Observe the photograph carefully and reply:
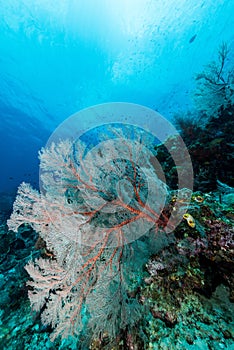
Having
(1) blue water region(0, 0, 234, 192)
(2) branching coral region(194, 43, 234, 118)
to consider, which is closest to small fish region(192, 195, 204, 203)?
(2) branching coral region(194, 43, 234, 118)

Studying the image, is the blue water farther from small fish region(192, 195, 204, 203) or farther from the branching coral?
small fish region(192, 195, 204, 203)

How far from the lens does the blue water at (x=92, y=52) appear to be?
18828mm

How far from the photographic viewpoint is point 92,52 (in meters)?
23.4

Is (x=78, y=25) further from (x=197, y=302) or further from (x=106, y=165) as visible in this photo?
(x=197, y=302)

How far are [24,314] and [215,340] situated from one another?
3097mm

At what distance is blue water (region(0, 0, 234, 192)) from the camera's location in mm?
18828

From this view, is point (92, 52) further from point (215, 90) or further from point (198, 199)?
point (198, 199)

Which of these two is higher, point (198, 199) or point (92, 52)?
point (92, 52)

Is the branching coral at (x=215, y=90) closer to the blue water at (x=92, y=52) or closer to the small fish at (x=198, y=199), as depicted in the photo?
the small fish at (x=198, y=199)

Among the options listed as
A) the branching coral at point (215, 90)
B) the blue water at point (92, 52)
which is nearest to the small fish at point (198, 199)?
the branching coral at point (215, 90)

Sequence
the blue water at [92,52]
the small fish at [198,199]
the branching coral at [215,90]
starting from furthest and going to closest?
the blue water at [92,52] < the branching coral at [215,90] < the small fish at [198,199]

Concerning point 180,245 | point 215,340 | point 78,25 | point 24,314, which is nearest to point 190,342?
point 215,340

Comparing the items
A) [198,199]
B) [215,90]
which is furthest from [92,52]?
[198,199]

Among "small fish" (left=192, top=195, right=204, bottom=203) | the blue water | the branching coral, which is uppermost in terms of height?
the blue water
